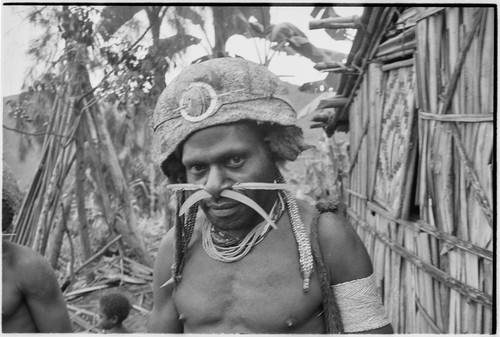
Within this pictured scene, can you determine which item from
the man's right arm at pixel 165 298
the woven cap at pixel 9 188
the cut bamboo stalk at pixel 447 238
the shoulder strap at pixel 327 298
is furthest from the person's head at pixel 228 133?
the woven cap at pixel 9 188

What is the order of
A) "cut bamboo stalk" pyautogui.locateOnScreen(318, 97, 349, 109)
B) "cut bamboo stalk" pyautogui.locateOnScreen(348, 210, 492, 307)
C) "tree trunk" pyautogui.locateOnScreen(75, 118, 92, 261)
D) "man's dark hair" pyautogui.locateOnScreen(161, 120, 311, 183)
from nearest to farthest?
"man's dark hair" pyautogui.locateOnScreen(161, 120, 311, 183), "cut bamboo stalk" pyautogui.locateOnScreen(348, 210, 492, 307), "tree trunk" pyautogui.locateOnScreen(75, 118, 92, 261), "cut bamboo stalk" pyautogui.locateOnScreen(318, 97, 349, 109)

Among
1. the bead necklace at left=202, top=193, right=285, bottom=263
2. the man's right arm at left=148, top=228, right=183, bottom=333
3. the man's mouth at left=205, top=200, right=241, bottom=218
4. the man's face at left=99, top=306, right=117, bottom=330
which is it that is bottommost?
the man's face at left=99, top=306, right=117, bottom=330

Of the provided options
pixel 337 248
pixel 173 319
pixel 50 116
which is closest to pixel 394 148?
pixel 337 248

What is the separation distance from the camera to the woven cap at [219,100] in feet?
7.03

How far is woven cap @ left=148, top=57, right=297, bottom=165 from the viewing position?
214 centimetres

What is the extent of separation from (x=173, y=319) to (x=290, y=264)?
0.56 metres

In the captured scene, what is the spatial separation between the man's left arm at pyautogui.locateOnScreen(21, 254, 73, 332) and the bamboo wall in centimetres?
183

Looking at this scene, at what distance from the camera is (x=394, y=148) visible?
3.73 meters

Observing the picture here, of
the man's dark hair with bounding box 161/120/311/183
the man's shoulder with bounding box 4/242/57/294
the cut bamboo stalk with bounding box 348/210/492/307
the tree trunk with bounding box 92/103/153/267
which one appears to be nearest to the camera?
the man's dark hair with bounding box 161/120/311/183

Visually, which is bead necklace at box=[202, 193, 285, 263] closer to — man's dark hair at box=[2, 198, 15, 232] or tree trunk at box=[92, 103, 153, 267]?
man's dark hair at box=[2, 198, 15, 232]

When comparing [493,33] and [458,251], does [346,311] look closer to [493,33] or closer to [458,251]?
[458,251]

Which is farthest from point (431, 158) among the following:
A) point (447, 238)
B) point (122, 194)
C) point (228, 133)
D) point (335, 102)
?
point (122, 194)

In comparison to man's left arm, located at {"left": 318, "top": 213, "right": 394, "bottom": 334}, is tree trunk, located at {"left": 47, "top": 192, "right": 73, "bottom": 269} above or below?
below

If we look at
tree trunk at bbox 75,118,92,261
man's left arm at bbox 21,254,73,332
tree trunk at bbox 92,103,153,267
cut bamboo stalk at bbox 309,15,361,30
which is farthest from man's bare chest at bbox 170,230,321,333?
tree trunk at bbox 75,118,92,261
